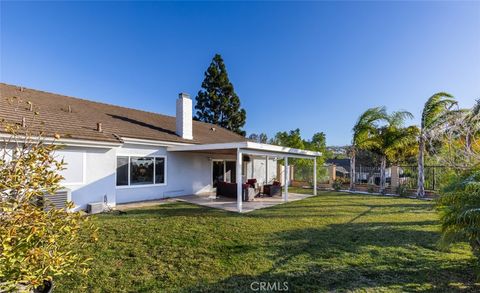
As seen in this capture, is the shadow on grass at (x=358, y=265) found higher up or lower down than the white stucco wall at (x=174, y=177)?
lower down

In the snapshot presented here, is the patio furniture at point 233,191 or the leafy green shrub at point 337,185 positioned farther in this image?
the leafy green shrub at point 337,185

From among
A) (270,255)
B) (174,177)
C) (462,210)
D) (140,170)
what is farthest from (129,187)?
(462,210)

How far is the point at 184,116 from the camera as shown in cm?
1489

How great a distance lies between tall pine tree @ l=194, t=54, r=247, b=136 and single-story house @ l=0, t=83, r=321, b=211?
16.0 m

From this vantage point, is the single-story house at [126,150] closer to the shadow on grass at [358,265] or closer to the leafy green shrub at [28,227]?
the shadow on grass at [358,265]

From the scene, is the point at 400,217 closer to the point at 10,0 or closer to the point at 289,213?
the point at 289,213

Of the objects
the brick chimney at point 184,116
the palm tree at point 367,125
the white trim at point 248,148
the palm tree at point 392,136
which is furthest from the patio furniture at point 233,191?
the palm tree at point 392,136

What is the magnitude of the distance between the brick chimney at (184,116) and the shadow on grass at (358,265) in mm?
9908

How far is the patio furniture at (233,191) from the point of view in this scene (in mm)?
12922

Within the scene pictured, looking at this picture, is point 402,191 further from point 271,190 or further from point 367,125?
point 271,190

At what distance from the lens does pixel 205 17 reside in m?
16.9

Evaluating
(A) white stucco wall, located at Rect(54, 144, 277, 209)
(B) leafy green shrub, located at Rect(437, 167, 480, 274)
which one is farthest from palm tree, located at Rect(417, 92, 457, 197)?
(A) white stucco wall, located at Rect(54, 144, 277, 209)

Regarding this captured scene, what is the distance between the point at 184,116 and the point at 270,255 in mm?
11145

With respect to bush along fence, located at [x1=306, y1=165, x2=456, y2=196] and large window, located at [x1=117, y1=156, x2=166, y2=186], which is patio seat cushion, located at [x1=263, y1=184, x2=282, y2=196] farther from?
large window, located at [x1=117, y1=156, x2=166, y2=186]
